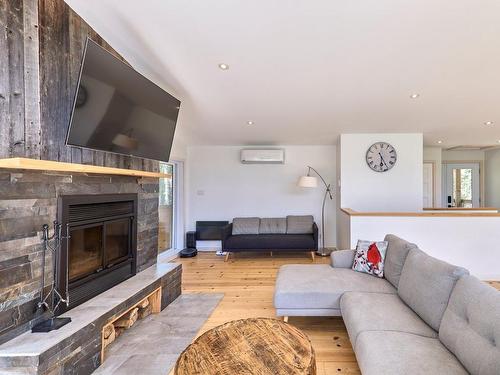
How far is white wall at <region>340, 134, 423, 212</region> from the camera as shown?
181 inches

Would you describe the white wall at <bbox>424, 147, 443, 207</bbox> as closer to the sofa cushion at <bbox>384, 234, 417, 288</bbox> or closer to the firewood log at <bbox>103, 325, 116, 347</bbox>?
the sofa cushion at <bbox>384, 234, 417, 288</bbox>

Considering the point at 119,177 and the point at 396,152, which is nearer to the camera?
the point at 119,177

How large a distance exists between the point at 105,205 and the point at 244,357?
189 centimetres

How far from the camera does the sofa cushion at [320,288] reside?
2273mm

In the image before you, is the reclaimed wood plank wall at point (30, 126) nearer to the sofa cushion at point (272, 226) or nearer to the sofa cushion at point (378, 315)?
the sofa cushion at point (378, 315)

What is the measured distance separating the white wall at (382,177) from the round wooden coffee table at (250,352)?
3.64m

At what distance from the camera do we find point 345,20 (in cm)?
180

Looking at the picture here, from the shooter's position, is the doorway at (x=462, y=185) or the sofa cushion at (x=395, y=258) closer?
the sofa cushion at (x=395, y=258)

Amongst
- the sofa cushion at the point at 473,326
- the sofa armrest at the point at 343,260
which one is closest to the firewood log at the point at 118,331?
the sofa armrest at the point at 343,260

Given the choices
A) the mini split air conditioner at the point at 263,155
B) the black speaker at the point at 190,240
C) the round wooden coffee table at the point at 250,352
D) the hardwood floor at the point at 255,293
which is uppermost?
the mini split air conditioner at the point at 263,155

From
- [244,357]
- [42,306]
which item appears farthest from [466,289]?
[42,306]

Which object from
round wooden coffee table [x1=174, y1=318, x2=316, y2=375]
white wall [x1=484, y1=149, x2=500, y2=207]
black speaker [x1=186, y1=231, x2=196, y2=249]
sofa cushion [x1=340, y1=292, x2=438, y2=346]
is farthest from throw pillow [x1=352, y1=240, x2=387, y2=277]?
white wall [x1=484, y1=149, x2=500, y2=207]

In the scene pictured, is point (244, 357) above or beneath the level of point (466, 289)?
beneath

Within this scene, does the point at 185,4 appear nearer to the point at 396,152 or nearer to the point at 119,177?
the point at 119,177
